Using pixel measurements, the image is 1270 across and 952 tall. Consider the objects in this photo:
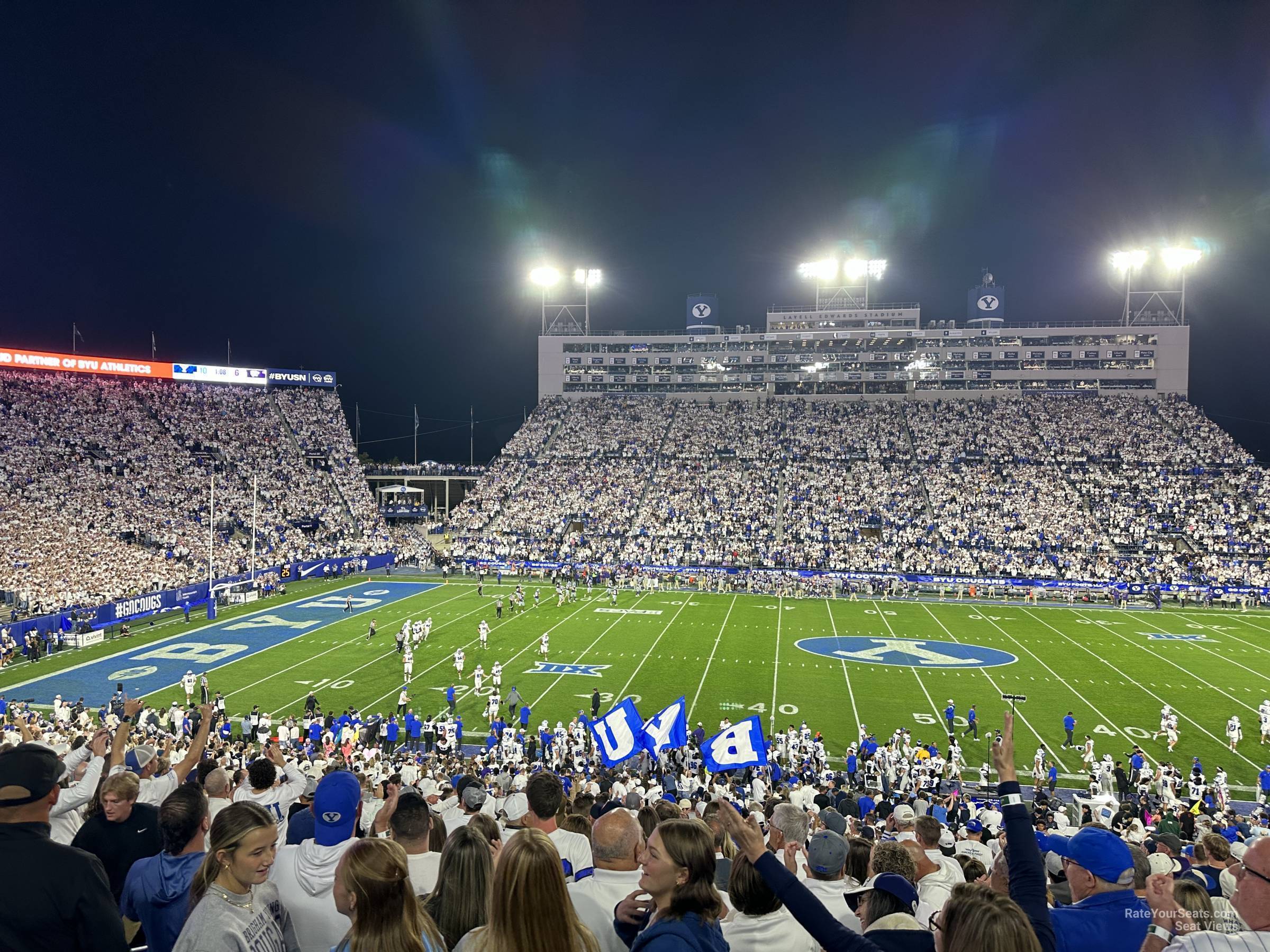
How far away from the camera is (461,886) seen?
134 inches

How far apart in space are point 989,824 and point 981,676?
1523 cm

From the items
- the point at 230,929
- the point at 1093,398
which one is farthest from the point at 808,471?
the point at 230,929

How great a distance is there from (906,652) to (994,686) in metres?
4.56

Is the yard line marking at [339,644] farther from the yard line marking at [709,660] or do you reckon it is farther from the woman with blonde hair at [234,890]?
the woman with blonde hair at [234,890]

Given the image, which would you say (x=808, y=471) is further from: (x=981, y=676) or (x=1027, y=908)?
(x=1027, y=908)

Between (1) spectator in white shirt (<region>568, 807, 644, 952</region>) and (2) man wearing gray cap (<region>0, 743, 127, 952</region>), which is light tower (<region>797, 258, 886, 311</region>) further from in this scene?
(2) man wearing gray cap (<region>0, 743, 127, 952</region>)

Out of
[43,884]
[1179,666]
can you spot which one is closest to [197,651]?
[43,884]

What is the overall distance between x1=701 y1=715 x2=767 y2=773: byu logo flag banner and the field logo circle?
17595 mm

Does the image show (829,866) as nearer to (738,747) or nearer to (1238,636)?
(738,747)

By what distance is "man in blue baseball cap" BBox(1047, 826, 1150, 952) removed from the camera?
344 centimetres

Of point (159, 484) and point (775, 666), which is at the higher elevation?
point (159, 484)

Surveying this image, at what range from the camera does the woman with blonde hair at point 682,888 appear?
9.19ft

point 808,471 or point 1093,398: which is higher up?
point 1093,398

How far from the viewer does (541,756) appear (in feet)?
57.7
